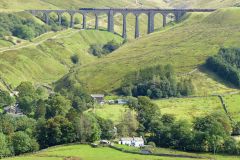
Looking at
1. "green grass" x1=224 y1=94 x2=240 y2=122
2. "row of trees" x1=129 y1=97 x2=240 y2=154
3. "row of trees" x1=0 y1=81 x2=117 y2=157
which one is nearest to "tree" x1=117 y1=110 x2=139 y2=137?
"row of trees" x1=129 y1=97 x2=240 y2=154

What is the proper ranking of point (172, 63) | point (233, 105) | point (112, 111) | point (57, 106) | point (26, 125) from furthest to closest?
point (172, 63) < point (233, 105) < point (112, 111) < point (57, 106) < point (26, 125)

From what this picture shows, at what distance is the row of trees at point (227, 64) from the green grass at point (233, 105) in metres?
18.3

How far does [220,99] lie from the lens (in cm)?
14150

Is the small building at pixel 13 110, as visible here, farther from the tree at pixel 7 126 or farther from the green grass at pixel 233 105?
the green grass at pixel 233 105

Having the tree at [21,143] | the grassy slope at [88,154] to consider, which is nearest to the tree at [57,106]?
the tree at [21,143]

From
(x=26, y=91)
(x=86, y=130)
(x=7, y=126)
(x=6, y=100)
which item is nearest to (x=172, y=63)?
(x=26, y=91)

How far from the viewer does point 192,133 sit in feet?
334

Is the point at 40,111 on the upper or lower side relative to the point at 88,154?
upper

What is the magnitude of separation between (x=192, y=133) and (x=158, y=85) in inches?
1978

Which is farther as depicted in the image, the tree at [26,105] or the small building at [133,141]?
the tree at [26,105]

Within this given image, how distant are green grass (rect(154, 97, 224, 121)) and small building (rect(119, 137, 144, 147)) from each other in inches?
860

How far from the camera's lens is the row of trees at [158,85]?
493 feet

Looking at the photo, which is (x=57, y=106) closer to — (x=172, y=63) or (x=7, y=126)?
(x=7, y=126)

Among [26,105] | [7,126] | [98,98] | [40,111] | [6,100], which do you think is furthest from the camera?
[98,98]
